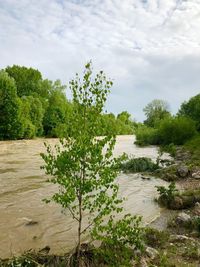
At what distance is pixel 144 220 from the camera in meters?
11.1

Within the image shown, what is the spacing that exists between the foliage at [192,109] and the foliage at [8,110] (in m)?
26.9

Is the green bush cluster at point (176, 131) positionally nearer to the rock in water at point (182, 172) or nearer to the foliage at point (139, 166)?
the foliage at point (139, 166)

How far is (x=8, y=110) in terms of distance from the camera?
51.2 metres

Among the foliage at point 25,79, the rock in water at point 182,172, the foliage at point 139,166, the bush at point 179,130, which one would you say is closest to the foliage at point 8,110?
the foliage at point 25,79

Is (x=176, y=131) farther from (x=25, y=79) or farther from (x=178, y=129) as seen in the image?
(x=25, y=79)

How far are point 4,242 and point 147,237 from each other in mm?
3744

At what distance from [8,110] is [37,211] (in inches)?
1618

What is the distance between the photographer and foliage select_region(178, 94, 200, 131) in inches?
1949

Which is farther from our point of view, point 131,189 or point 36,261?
point 131,189

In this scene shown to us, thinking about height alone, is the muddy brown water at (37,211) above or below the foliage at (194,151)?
below

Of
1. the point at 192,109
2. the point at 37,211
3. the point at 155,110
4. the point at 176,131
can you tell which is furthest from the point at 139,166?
the point at 155,110

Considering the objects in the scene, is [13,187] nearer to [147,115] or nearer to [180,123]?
[180,123]

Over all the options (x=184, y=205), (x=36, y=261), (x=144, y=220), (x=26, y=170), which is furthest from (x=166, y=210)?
(x=26, y=170)

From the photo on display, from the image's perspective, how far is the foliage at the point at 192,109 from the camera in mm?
49516
